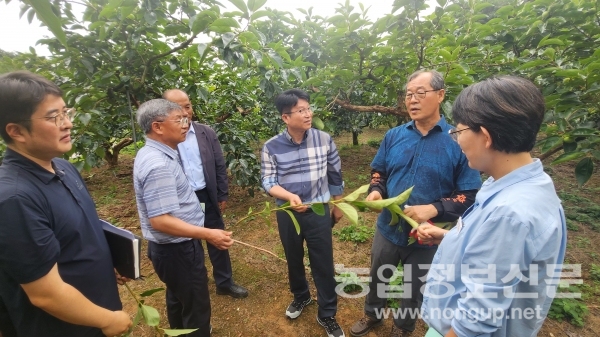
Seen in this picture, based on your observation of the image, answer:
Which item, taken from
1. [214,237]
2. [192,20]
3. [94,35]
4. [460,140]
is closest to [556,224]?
[460,140]

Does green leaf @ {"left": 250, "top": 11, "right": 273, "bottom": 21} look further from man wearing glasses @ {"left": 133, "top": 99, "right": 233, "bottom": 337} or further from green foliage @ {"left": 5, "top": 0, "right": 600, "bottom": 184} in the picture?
man wearing glasses @ {"left": 133, "top": 99, "right": 233, "bottom": 337}

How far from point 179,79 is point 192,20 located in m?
1.73

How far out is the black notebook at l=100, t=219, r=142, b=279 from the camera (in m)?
1.37

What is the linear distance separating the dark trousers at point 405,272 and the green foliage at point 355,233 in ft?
4.79

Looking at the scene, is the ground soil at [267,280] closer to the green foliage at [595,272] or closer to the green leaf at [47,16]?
the green foliage at [595,272]

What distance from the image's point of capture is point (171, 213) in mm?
1607

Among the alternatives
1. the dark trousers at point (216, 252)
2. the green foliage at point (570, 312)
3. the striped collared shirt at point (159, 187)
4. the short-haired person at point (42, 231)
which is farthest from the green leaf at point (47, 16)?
the green foliage at point (570, 312)

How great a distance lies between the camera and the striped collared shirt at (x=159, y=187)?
5.17ft

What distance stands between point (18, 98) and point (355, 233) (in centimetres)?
351

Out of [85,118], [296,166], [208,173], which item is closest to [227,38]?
[296,166]

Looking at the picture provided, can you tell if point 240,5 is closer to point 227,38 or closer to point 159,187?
point 227,38

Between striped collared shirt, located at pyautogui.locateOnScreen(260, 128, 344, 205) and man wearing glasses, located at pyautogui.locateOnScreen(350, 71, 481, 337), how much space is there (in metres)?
0.42

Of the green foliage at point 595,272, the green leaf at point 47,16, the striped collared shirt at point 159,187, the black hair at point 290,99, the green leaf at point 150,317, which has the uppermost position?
the green leaf at point 47,16

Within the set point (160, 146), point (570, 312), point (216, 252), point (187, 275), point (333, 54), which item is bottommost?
point (570, 312)
